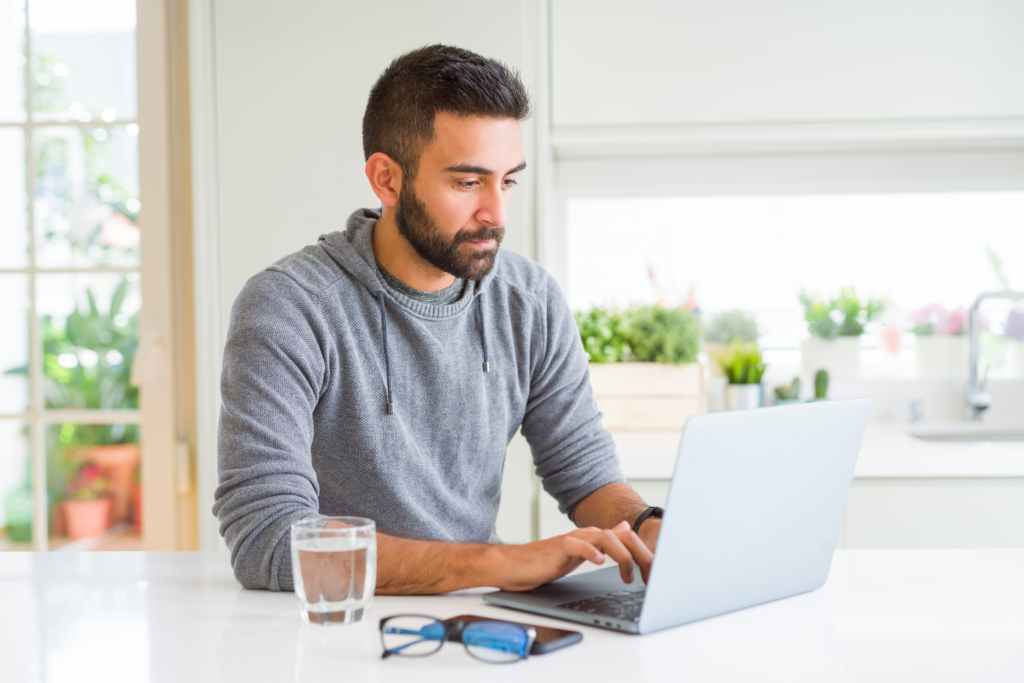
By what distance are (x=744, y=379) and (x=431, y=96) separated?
150 cm

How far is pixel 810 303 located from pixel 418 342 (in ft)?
5.74

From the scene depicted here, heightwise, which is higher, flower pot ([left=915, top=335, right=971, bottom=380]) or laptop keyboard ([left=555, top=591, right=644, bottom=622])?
flower pot ([left=915, top=335, right=971, bottom=380])

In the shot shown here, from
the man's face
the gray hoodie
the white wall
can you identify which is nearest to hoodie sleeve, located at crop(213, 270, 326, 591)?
the gray hoodie

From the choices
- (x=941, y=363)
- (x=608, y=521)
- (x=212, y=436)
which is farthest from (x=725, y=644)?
(x=941, y=363)

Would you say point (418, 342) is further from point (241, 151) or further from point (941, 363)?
point (941, 363)

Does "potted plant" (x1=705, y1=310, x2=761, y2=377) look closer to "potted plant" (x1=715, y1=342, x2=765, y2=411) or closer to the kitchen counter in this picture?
"potted plant" (x1=715, y1=342, x2=765, y2=411)

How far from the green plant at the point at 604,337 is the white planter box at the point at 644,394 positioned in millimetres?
45

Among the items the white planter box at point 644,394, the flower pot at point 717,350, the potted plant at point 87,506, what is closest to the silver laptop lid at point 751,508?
the white planter box at point 644,394

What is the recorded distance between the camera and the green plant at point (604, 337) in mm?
2473

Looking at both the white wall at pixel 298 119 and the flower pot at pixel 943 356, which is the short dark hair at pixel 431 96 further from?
the flower pot at pixel 943 356

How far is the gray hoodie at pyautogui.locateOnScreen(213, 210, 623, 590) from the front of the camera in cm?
116

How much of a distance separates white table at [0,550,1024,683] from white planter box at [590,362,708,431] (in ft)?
4.16

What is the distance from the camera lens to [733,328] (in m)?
2.80

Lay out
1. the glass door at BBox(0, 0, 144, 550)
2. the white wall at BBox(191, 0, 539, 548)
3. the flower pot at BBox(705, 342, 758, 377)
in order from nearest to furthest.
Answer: the white wall at BBox(191, 0, 539, 548)
the glass door at BBox(0, 0, 144, 550)
the flower pot at BBox(705, 342, 758, 377)
